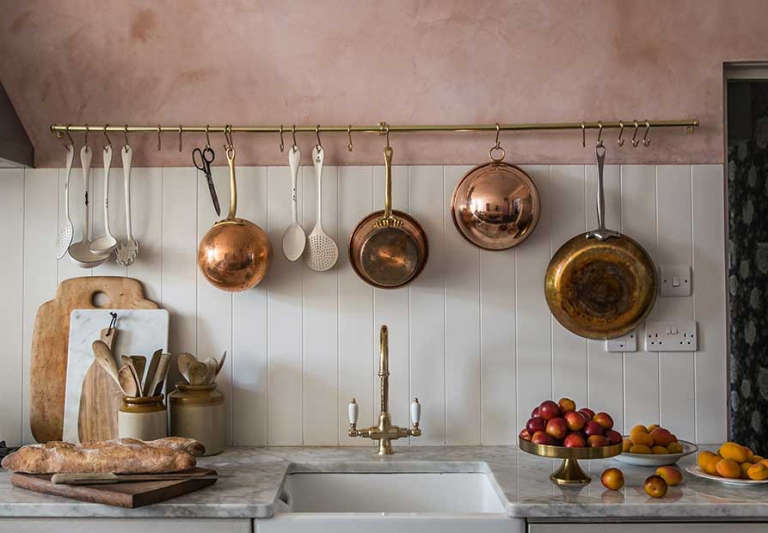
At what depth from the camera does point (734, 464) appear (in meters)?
1.83

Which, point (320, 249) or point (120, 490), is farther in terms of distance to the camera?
point (320, 249)

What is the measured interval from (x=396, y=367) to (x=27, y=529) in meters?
0.99

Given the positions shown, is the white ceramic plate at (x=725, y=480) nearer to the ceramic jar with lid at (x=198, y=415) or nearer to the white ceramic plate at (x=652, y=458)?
the white ceramic plate at (x=652, y=458)

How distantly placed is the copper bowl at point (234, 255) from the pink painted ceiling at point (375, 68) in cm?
22

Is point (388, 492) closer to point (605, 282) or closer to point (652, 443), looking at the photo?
point (652, 443)

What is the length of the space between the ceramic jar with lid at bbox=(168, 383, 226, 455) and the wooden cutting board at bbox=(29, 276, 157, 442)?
281mm

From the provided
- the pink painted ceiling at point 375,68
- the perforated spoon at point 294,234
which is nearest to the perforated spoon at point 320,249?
the perforated spoon at point 294,234

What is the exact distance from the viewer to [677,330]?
2.26m

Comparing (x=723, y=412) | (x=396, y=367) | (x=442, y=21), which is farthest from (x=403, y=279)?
(x=723, y=412)

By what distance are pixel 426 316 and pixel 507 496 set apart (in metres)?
0.65

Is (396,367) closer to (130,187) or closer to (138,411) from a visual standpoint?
(138,411)

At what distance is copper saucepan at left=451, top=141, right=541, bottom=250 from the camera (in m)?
2.19

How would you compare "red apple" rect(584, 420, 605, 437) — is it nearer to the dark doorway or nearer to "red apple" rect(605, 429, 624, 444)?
"red apple" rect(605, 429, 624, 444)

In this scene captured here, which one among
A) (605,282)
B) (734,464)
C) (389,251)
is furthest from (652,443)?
(389,251)
